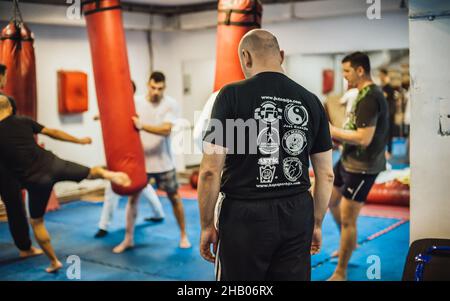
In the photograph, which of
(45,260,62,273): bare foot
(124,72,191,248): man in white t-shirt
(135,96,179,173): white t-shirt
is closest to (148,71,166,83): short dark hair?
(124,72,191,248): man in white t-shirt

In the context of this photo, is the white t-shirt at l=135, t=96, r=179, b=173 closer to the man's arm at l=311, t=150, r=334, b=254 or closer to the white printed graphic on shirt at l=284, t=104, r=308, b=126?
the man's arm at l=311, t=150, r=334, b=254

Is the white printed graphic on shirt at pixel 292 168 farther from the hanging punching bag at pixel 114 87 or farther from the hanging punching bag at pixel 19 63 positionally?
the hanging punching bag at pixel 19 63

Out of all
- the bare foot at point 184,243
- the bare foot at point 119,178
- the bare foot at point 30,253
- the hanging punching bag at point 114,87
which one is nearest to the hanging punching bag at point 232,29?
the hanging punching bag at point 114,87

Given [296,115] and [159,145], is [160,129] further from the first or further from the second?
[296,115]

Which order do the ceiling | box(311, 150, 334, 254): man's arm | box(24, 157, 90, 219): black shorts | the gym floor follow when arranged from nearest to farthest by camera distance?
box(311, 150, 334, 254): man's arm, box(24, 157, 90, 219): black shorts, the gym floor, the ceiling

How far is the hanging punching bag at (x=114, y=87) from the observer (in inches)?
166

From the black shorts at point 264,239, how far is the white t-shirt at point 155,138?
9.74ft

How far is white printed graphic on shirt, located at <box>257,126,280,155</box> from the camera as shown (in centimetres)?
259

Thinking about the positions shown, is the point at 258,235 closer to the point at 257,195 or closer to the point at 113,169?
the point at 257,195

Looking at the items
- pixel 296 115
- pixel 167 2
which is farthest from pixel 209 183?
pixel 167 2

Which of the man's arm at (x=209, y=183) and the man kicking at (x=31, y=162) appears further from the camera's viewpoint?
the man kicking at (x=31, y=162)

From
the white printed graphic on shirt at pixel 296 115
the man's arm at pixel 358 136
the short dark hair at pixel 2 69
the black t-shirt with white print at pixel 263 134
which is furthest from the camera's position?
the man's arm at pixel 358 136

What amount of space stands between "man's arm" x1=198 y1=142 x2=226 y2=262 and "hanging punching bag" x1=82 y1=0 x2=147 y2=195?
197cm
